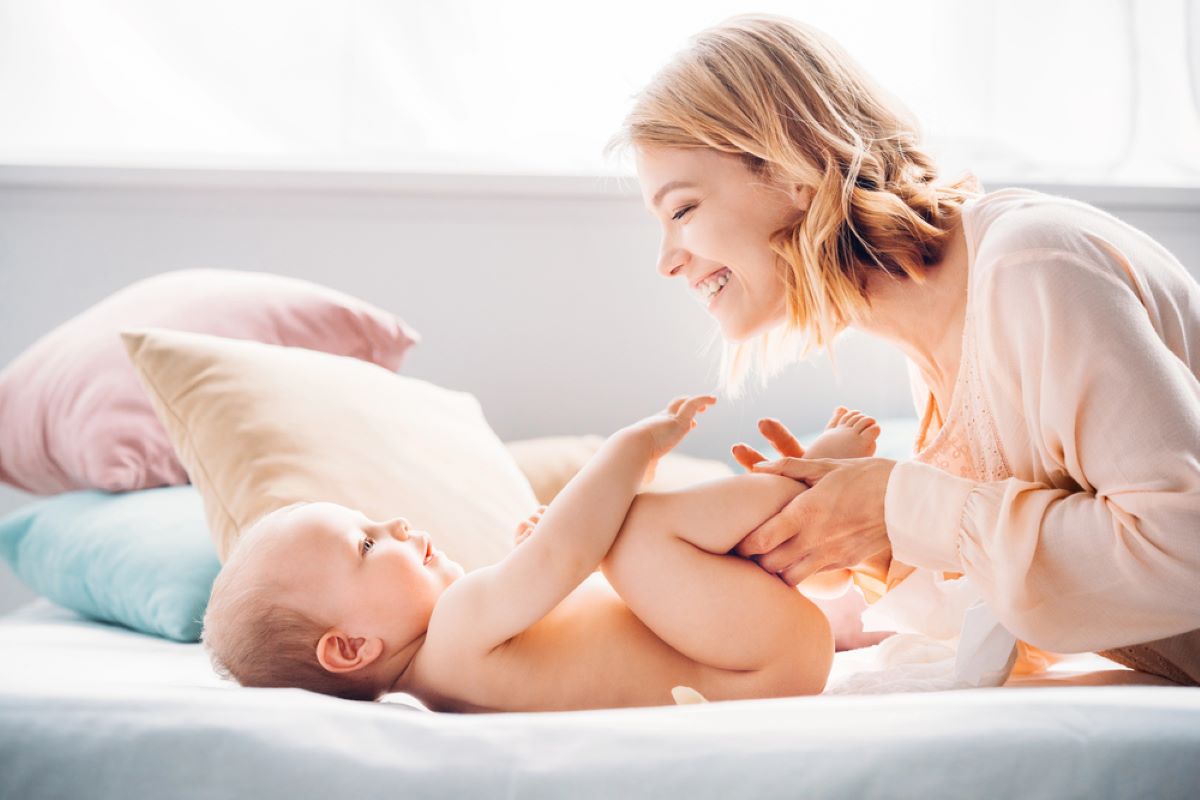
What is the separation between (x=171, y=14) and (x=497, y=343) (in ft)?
3.14

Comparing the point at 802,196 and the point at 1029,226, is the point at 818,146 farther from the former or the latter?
the point at 1029,226

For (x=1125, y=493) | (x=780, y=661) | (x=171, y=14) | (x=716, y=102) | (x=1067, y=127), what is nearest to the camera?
(x=1125, y=493)

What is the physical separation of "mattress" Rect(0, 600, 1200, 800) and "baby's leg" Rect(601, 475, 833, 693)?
0.29 m

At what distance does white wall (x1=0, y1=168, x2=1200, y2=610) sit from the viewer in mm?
2143

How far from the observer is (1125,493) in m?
0.86

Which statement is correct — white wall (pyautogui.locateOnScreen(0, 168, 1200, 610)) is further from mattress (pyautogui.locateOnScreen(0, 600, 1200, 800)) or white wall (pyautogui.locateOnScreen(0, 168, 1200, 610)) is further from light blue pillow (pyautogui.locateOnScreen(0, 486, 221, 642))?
mattress (pyautogui.locateOnScreen(0, 600, 1200, 800))

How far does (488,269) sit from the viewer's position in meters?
2.22

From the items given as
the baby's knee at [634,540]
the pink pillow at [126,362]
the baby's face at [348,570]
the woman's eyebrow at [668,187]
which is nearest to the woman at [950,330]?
the woman's eyebrow at [668,187]

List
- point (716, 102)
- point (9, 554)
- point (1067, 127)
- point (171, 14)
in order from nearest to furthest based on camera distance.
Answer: point (716, 102), point (9, 554), point (171, 14), point (1067, 127)

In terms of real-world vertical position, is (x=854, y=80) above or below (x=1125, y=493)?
above

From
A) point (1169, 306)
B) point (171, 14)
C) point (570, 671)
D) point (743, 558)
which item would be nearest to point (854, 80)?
point (1169, 306)

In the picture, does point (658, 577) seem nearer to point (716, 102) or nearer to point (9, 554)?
point (716, 102)

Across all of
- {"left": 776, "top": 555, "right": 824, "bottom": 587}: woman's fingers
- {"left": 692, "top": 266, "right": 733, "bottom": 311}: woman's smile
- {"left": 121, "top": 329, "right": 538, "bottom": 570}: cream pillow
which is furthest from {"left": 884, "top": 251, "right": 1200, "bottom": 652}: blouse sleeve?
{"left": 121, "top": 329, "right": 538, "bottom": 570}: cream pillow

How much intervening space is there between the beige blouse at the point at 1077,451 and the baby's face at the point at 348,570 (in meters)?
0.50
